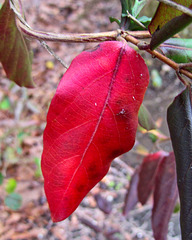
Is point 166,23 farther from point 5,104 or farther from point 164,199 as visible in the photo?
point 5,104

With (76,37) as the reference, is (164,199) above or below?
below

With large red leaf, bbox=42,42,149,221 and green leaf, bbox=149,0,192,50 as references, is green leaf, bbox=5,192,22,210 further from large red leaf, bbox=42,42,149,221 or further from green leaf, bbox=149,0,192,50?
green leaf, bbox=149,0,192,50

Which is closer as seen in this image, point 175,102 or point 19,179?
point 175,102

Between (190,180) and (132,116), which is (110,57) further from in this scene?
(190,180)

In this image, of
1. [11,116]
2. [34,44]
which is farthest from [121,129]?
[34,44]

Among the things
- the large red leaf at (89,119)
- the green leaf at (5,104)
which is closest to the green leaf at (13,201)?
the green leaf at (5,104)

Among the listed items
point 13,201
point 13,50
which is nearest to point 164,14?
point 13,50

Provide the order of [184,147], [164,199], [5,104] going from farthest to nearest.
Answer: [5,104]
[164,199]
[184,147]
